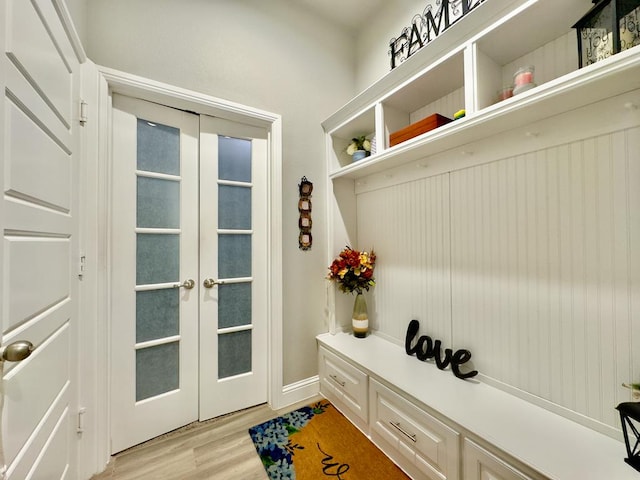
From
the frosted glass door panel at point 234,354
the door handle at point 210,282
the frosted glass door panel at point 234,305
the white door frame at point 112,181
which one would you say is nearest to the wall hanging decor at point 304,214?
the white door frame at point 112,181

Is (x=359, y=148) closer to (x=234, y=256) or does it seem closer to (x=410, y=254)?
(x=410, y=254)

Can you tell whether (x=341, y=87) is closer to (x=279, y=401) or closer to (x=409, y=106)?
(x=409, y=106)

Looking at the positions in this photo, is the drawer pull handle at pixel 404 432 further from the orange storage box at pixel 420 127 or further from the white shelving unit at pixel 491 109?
the orange storage box at pixel 420 127

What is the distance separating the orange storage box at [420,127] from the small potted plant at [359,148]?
1.26ft

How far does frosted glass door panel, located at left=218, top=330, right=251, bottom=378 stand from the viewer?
74.9 inches

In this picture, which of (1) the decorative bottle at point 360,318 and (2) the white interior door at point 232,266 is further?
(1) the decorative bottle at point 360,318

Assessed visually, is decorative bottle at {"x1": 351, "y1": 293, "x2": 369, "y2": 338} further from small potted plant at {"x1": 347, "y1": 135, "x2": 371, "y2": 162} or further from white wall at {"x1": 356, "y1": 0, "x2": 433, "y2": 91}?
white wall at {"x1": 356, "y1": 0, "x2": 433, "y2": 91}

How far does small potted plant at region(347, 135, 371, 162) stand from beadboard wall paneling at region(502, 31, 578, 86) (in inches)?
39.0

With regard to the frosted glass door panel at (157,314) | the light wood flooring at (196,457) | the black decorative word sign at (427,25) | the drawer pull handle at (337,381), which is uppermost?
the black decorative word sign at (427,25)

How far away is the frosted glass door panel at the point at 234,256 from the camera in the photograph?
1.91 m

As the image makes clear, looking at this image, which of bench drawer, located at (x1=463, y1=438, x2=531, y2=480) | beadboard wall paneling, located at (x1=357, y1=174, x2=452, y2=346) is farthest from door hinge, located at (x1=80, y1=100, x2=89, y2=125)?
bench drawer, located at (x1=463, y1=438, x2=531, y2=480)

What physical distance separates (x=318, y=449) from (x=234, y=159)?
6.56 feet

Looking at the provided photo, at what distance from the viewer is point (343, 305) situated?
2.29 meters

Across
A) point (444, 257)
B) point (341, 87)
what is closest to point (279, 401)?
point (444, 257)
